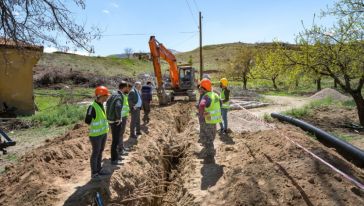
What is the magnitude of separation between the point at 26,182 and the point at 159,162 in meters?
3.90

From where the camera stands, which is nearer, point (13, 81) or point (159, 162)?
point (159, 162)

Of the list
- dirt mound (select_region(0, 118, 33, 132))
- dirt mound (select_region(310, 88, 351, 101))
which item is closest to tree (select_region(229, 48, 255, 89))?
dirt mound (select_region(310, 88, 351, 101))

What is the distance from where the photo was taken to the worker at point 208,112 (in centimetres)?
834

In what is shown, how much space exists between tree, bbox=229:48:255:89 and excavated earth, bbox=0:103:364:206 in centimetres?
3283

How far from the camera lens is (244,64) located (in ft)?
142

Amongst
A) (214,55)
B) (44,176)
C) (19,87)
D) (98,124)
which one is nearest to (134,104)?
(98,124)

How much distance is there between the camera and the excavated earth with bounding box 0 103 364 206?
5.90 meters

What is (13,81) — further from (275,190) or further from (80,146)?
(275,190)

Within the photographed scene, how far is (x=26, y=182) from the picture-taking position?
6.80 metres

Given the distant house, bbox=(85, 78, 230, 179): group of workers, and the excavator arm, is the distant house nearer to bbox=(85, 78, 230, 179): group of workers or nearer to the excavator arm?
the excavator arm

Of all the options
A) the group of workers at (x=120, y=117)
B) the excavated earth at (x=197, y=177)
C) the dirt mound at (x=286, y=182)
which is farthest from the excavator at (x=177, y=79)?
the dirt mound at (x=286, y=182)

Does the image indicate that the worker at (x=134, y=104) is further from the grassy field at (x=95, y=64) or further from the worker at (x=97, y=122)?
the grassy field at (x=95, y=64)

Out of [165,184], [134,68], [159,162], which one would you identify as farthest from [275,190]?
[134,68]

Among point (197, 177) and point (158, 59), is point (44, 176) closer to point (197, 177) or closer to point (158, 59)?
point (197, 177)
